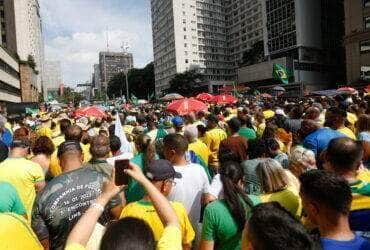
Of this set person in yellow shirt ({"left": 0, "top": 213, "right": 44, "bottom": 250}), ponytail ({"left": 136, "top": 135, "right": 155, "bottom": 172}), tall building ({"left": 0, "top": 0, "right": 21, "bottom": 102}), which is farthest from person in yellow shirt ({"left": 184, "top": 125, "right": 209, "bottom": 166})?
tall building ({"left": 0, "top": 0, "right": 21, "bottom": 102})

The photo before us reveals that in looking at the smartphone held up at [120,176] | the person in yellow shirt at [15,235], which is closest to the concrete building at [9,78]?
the person in yellow shirt at [15,235]

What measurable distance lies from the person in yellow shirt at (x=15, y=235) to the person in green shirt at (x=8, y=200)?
1.33m

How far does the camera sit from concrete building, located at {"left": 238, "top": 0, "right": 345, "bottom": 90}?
3118 inches

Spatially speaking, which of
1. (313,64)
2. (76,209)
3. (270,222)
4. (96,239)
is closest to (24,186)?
(76,209)

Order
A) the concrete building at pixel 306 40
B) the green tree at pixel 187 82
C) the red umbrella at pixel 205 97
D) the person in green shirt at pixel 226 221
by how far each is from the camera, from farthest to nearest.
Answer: the green tree at pixel 187 82 → the concrete building at pixel 306 40 → the red umbrella at pixel 205 97 → the person in green shirt at pixel 226 221

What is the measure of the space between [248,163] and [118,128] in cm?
315

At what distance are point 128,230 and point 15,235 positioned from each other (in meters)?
0.88

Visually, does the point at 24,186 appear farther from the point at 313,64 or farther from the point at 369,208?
the point at 313,64

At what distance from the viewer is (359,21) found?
200 feet

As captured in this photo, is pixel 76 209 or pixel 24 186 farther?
pixel 24 186

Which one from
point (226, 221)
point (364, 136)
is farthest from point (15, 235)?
point (364, 136)

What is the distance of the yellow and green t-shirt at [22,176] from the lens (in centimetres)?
528

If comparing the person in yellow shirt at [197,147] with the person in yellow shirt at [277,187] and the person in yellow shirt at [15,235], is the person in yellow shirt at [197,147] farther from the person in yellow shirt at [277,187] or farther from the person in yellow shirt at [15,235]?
the person in yellow shirt at [15,235]

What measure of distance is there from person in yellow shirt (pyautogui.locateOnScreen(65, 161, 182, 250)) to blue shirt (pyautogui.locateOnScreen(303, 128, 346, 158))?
13.4ft
